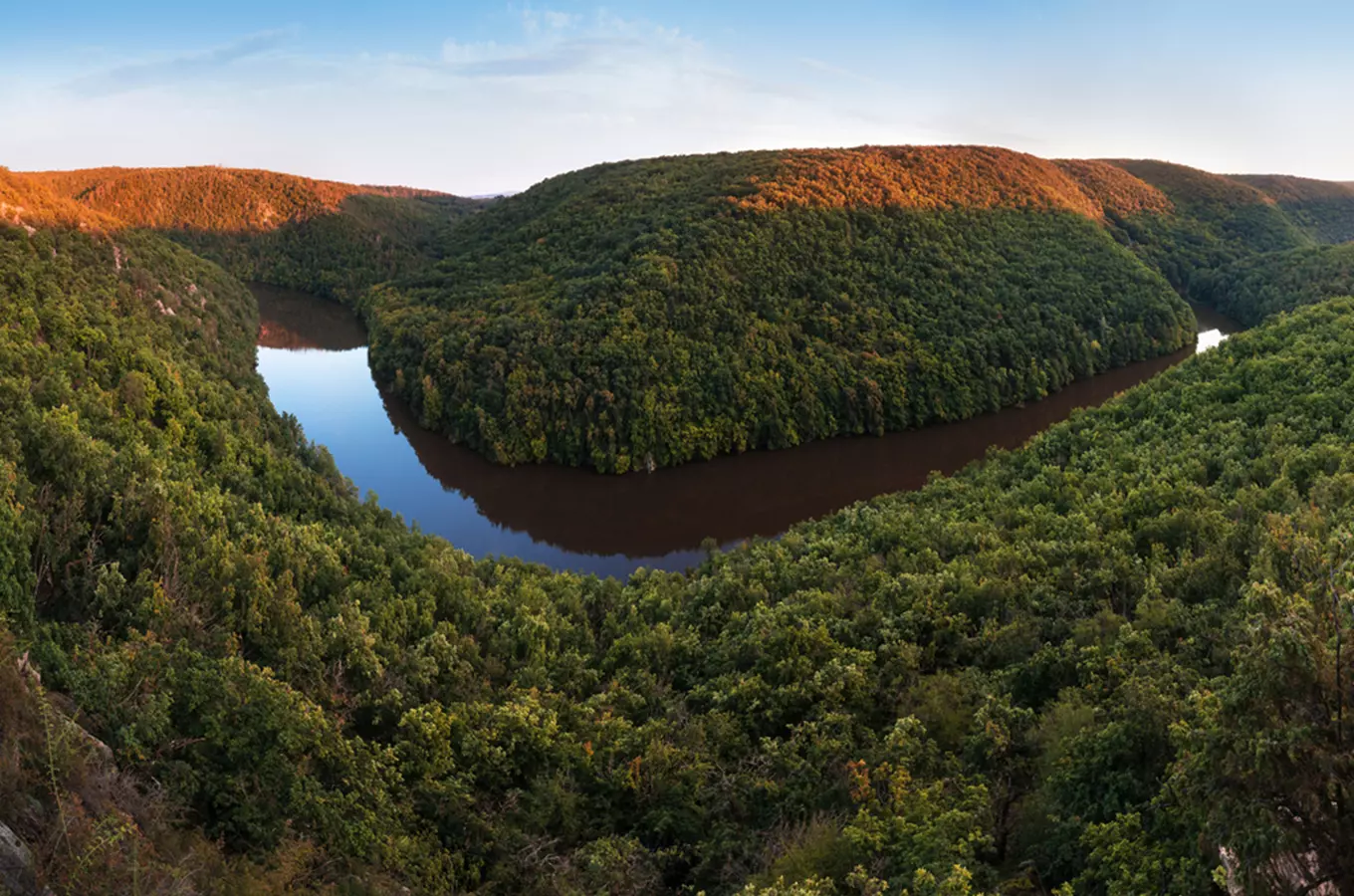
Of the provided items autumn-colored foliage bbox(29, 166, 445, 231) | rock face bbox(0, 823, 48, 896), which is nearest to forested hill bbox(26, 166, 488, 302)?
autumn-colored foliage bbox(29, 166, 445, 231)

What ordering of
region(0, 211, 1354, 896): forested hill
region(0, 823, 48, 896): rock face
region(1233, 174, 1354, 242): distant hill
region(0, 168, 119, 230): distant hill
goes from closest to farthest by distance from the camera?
region(0, 823, 48, 896): rock face
region(0, 211, 1354, 896): forested hill
region(0, 168, 119, 230): distant hill
region(1233, 174, 1354, 242): distant hill

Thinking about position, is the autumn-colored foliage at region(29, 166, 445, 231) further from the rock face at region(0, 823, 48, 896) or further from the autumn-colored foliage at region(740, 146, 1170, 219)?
the rock face at region(0, 823, 48, 896)

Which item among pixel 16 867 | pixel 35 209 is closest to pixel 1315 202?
pixel 35 209

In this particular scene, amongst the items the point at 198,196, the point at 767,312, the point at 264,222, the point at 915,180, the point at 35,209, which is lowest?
the point at 767,312

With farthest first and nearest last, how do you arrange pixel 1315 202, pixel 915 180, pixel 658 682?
pixel 1315 202 → pixel 915 180 → pixel 658 682

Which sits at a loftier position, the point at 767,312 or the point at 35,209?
the point at 35,209

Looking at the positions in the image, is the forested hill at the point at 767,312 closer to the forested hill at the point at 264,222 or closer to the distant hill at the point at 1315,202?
the forested hill at the point at 264,222

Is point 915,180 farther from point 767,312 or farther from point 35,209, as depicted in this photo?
point 35,209
